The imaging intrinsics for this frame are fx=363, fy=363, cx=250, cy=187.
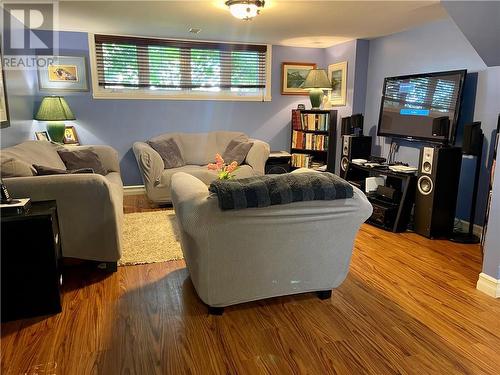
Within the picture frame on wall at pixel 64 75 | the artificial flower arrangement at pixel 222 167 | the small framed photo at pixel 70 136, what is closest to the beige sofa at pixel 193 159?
the small framed photo at pixel 70 136

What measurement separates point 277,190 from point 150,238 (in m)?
1.86

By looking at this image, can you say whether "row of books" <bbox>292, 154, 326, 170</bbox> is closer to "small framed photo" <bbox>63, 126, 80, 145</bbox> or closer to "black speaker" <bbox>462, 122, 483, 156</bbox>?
"black speaker" <bbox>462, 122, 483, 156</bbox>

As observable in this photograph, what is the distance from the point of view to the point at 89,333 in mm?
1982

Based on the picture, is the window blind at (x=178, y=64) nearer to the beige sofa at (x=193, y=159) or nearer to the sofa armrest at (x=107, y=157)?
the beige sofa at (x=193, y=159)

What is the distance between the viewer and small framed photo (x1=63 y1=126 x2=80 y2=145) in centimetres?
451

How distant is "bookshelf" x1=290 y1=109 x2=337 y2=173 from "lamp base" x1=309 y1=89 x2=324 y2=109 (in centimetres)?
10

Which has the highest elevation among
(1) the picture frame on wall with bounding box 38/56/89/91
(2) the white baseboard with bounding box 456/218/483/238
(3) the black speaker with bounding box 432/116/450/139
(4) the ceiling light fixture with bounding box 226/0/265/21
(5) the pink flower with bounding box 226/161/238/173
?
(4) the ceiling light fixture with bounding box 226/0/265/21

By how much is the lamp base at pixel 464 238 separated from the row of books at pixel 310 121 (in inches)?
89.1

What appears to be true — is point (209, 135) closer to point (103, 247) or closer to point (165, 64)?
point (165, 64)

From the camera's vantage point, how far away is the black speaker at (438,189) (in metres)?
3.39

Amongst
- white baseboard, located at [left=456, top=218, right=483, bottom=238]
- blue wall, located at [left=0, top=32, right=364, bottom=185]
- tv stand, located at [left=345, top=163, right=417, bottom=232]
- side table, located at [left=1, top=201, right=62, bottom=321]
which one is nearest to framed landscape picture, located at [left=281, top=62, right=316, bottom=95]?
blue wall, located at [left=0, top=32, right=364, bottom=185]

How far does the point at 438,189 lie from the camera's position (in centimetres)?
343

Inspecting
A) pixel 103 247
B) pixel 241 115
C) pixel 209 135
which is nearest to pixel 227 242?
pixel 103 247

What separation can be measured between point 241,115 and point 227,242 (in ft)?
12.4
